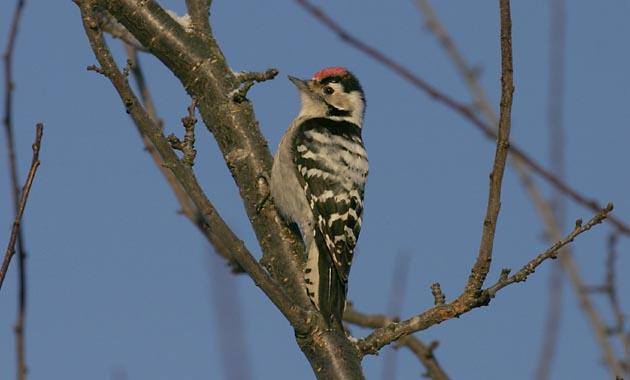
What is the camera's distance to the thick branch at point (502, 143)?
3057mm

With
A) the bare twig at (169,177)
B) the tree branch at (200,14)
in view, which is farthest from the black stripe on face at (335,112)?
the bare twig at (169,177)

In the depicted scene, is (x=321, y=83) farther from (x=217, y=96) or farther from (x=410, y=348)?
(x=410, y=348)

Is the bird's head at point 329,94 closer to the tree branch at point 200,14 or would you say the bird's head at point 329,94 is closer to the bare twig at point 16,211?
the tree branch at point 200,14

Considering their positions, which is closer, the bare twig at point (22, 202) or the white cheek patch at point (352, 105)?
the bare twig at point (22, 202)

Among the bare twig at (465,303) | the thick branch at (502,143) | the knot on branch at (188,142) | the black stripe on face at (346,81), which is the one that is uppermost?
the black stripe on face at (346,81)

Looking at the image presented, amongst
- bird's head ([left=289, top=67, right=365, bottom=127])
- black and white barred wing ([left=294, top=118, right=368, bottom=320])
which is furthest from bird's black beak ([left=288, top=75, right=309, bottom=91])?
black and white barred wing ([left=294, top=118, right=368, bottom=320])

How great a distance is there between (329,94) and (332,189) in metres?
1.17

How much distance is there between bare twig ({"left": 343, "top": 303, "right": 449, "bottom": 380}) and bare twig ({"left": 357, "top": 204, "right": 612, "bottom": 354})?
59 cm

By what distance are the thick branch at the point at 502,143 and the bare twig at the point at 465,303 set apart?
0.14 m

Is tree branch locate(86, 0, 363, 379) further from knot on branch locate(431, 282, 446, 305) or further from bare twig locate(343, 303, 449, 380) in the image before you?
knot on branch locate(431, 282, 446, 305)

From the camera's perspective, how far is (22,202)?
286 cm

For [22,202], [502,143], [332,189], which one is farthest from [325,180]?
[22,202]

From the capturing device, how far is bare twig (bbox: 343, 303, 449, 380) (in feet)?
15.4

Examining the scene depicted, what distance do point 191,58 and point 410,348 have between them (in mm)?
1860
